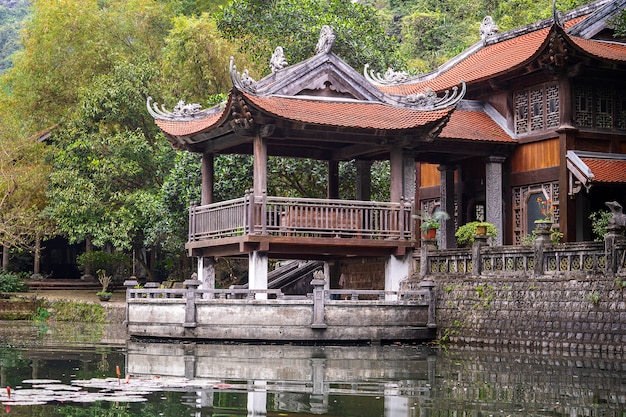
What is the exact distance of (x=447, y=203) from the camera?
27.7 metres

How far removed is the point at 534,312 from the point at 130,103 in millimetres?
21382

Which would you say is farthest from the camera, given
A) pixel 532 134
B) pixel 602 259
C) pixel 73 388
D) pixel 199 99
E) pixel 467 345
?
pixel 199 99

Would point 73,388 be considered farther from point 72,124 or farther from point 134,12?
point 134,12

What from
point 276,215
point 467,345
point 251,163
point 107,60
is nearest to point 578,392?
point 467,345

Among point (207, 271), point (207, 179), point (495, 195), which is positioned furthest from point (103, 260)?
point (495, 195)

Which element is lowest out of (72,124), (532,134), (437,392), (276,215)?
(437,392)

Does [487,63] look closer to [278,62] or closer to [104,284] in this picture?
[278,62]

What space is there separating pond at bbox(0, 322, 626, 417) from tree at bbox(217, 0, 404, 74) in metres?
16.5

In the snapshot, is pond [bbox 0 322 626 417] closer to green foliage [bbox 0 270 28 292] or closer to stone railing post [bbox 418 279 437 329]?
stone railing post [bbox 418 279 437 329]

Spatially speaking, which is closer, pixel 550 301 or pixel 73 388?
pixel 73 388

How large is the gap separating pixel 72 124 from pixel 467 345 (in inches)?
843

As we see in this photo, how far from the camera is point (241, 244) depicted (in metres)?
23.3

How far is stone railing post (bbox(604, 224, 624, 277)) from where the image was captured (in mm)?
18469

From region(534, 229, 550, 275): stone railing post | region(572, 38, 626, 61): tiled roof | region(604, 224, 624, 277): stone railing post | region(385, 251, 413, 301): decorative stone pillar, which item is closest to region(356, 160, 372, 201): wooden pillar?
region(385, 251, 413, 301): decorative stone pillar
